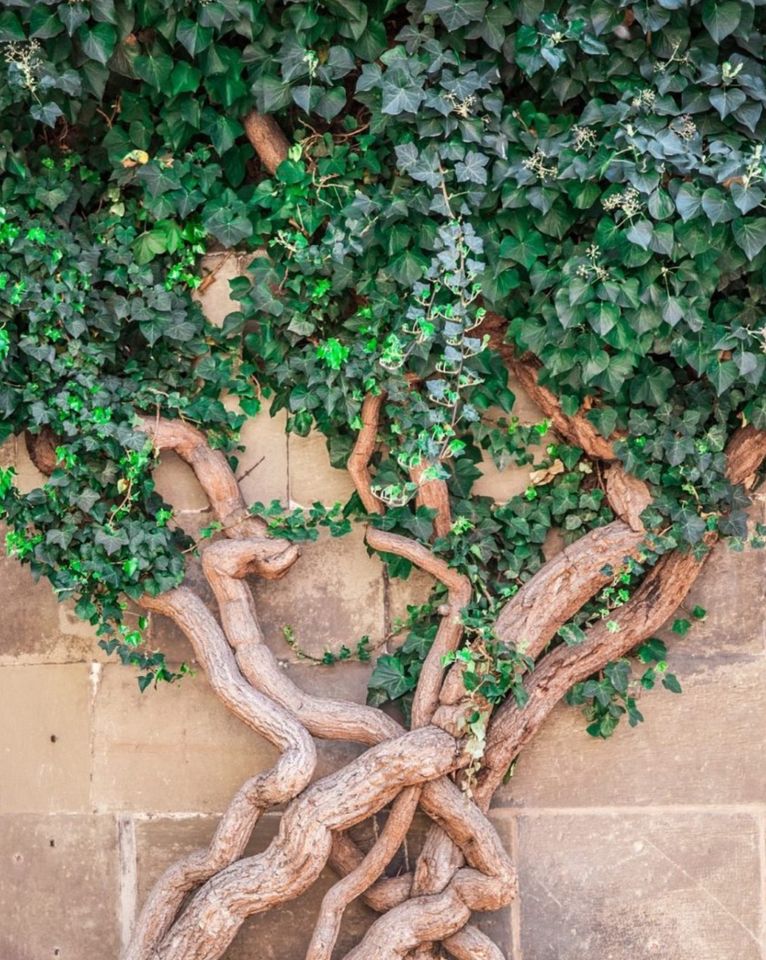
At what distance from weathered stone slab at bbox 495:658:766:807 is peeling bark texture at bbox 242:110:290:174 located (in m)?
1.74

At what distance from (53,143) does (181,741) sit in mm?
1771

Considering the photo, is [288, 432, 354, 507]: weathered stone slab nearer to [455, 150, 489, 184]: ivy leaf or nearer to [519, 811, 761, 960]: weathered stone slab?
[455, 150, 489, 184]: ivy leaf

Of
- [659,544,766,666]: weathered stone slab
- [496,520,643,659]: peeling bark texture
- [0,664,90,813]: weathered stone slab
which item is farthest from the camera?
[0,664,90,813]: weathered stone slab

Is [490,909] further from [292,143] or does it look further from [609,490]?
[292,143]

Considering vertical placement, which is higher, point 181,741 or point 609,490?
point 609,490

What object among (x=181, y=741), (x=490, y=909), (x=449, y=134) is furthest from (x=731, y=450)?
(x=181, y=741)

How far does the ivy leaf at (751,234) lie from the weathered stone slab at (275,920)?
2.02 m

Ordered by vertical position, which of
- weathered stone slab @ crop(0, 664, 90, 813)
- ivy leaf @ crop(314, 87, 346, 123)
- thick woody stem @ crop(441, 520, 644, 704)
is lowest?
weathered stone slab @ crop(0, 664, 90, 813)

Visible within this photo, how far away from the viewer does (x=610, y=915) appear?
3779 millimetres

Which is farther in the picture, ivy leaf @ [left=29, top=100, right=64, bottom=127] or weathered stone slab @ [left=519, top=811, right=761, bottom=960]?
weathered stone slab @ [left=519, top=811, right=761, bottom=960]

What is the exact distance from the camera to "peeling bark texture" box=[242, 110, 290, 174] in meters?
3.81

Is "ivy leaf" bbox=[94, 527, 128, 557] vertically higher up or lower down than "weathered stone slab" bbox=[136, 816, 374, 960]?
higher up

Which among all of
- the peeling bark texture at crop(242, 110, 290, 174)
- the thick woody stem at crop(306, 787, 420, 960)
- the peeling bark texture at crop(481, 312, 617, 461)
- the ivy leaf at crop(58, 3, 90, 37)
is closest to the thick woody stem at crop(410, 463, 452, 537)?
the peeling bark texture at crop(481, 312, 617, 461)

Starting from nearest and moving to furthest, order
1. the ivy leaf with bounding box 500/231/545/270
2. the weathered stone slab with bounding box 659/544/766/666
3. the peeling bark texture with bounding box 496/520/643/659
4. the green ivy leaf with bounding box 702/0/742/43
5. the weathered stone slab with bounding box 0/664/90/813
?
the green ivy leaf with bounding box 702/0/742/43, the ivy leaf with bounding box 500/231/545/270, the peeling bark texture with bounding box 496/520/643/659, the weathered stone slab with bounding box 659/544/766/666, the weathered stone slab with bounding box 0/664/90/813
